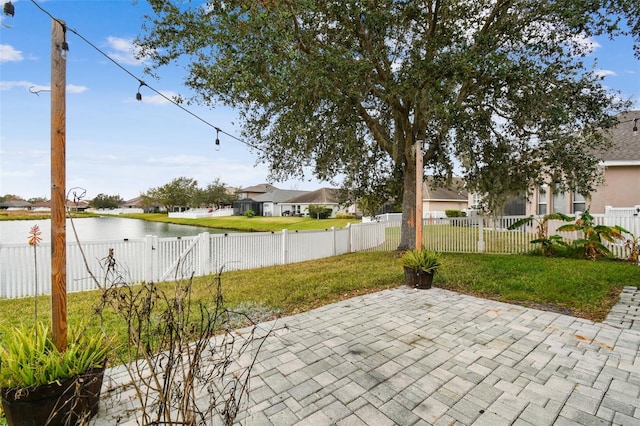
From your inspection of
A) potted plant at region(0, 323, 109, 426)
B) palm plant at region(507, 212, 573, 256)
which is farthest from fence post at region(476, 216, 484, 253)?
potted plant at region(0, 323, 109, 426)

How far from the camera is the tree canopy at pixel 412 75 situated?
6.22 m

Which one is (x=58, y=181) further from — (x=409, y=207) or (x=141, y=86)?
(x=409, y=207)

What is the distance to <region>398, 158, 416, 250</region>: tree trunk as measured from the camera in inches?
378

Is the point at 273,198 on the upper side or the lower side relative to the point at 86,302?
upper

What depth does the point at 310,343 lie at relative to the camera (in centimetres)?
348

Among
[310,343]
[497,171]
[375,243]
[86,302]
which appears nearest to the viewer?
[310,343]

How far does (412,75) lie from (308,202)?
36035 mm

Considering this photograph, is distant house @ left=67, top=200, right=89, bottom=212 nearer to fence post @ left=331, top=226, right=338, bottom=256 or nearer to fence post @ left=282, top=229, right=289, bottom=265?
fence post @ left=282, top=229, right=289, bottom=265

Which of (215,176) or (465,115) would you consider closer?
(465,115)

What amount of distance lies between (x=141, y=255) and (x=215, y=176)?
158 feet

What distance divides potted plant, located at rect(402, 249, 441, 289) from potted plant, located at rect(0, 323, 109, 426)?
4931mm

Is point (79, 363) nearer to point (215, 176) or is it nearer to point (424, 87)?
point (424, 87)

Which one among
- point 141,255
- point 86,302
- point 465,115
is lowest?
point 86,302

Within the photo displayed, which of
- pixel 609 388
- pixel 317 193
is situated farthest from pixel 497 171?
pixel 317 193
